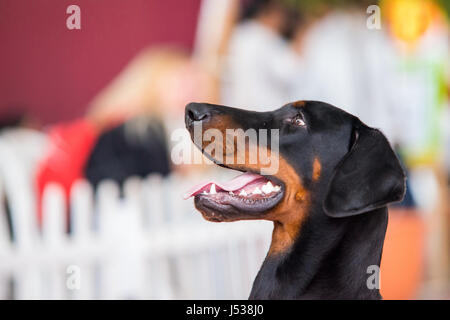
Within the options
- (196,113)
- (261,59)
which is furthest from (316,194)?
(261,59)

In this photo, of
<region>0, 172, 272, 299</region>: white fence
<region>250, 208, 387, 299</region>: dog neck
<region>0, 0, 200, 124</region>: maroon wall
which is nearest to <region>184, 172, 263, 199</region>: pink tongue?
<region>250, 208, 387, 299</region>: dog neck

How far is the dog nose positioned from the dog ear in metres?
0.41

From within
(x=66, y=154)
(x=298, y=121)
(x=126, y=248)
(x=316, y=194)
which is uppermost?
(x=66, y=154)

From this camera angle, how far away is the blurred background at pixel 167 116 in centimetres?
404

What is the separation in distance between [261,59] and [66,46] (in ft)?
5.67

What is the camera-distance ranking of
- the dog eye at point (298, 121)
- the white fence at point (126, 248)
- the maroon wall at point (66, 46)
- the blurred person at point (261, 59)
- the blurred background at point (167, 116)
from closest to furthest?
1. the dog eye at point (298, 121)
2. the white fence at point (126, 248)
3. the blurred background at point (167, 116)
4. the maroon wall at point (66, 46)
5. the blurred person at point (261, 59)

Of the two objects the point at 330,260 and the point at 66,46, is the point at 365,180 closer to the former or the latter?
the point at 330,260

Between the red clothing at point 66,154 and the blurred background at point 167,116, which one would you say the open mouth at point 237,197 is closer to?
the blurred background at point 167,116

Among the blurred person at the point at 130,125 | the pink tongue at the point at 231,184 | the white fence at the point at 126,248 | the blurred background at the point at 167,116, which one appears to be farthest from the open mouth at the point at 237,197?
→ the blurred person at the point at 130,125

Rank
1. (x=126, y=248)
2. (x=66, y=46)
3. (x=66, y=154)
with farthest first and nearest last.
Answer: (x=66, y=46) < (x=66, y=154) < (x=126, y=248)

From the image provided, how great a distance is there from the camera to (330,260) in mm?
2047

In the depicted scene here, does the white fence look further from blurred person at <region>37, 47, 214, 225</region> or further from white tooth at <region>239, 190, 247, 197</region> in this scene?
white tooth at <region>239, 190, 247, 197</region>

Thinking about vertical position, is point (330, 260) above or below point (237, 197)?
below
